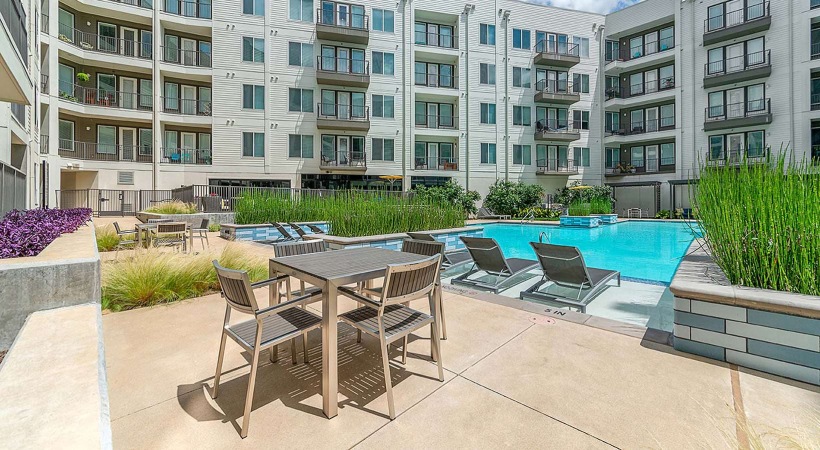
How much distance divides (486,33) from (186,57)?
19.8 meters

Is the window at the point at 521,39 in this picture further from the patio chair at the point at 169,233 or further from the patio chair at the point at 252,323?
the patio chair at the point at 252,323

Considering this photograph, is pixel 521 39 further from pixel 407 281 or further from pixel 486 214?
pixel 407 281

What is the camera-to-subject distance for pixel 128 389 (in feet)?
8.23

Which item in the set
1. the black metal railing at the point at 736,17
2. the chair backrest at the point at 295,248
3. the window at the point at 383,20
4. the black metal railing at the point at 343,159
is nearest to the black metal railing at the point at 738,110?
the black metal railing at the point at 736,17

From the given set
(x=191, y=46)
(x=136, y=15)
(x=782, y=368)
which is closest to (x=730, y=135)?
(x=782, y=368)

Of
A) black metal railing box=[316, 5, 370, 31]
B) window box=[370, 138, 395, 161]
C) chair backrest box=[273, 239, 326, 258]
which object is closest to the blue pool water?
chair backrest box=[273, 239, 326, 258]

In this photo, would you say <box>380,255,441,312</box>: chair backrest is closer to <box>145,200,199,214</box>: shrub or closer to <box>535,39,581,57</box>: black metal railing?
<box>145,200,199,214</box>: shrub

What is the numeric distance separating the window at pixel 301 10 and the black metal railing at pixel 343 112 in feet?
17.5

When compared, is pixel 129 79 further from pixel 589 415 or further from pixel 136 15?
pixel 589 415

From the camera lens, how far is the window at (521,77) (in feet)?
87.6

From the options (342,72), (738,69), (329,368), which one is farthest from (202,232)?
(738,69)

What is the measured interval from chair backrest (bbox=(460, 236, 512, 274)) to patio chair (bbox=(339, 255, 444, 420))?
340cm

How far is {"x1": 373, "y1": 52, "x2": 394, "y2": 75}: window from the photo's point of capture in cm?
2388

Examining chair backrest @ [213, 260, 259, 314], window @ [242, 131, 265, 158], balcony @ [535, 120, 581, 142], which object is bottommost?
chair backrest @ [213, 260, 259, 314]
